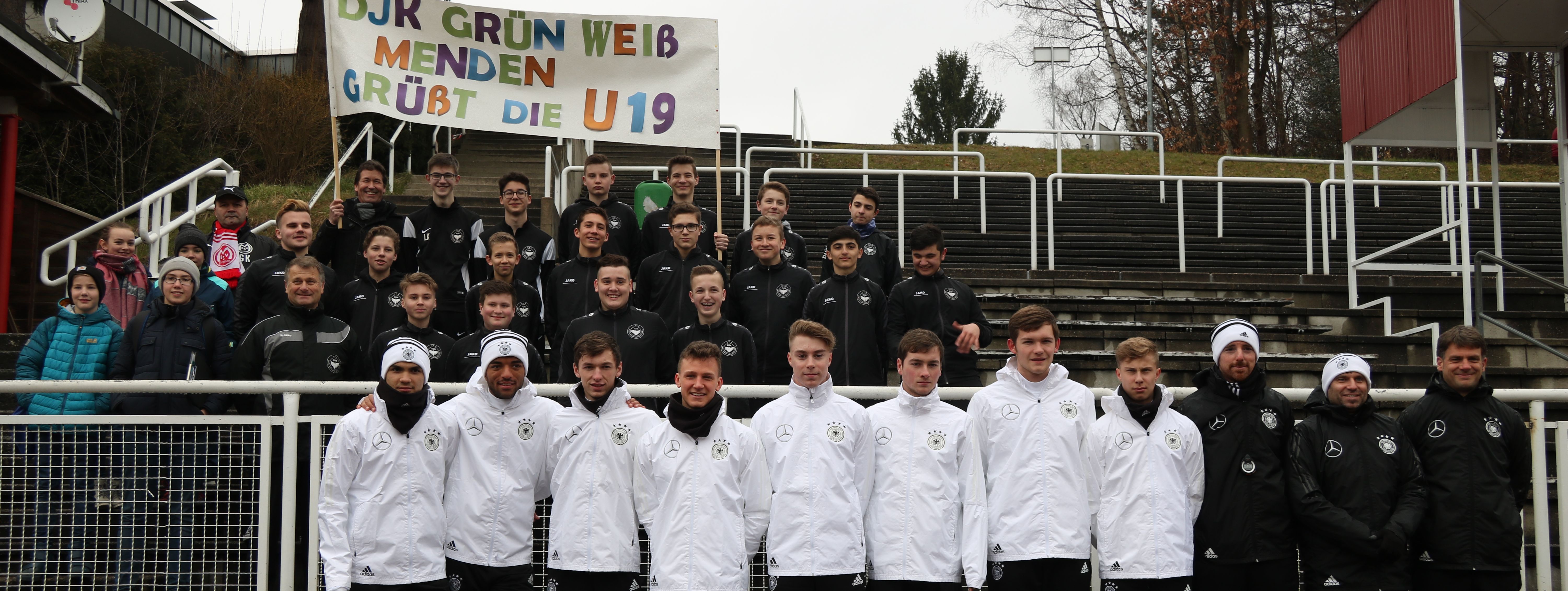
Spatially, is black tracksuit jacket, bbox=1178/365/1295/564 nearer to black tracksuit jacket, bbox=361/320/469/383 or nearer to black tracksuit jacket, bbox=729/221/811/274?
black tracksuit jacket, bbox=729/221/811/274

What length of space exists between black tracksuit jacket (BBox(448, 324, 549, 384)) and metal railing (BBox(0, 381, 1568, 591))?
25.4 inches

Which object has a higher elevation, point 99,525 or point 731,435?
point 731,435

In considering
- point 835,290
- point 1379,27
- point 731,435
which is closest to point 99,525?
point 731,435

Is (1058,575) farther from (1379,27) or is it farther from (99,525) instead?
(1379,27)

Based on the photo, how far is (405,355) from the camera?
536 centimetres

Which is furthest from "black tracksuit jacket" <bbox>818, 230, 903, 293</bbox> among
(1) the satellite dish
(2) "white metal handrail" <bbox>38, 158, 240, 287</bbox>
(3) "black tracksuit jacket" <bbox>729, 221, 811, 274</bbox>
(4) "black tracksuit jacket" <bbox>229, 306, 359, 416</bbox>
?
(1) the satellite dish

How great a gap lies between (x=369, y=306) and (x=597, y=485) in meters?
2.56

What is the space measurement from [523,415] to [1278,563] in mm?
3370

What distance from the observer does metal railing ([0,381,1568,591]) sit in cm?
559

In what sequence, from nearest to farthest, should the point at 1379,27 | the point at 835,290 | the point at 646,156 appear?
the point at 835,290 → the point at 1379,27 → the point at 646,156

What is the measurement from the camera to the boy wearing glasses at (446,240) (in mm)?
8344

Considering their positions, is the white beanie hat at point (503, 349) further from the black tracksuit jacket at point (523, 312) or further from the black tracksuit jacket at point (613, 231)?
the black tracksuit jacket at point (613, 231)

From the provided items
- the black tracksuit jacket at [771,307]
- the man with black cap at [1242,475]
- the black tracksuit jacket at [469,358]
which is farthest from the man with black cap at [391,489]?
the man with black cap at [1242,475]

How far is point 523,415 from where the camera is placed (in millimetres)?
5570
